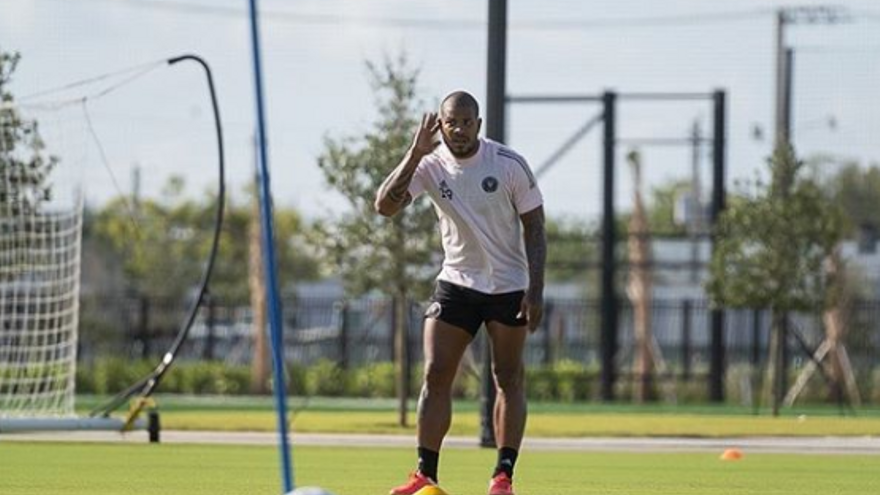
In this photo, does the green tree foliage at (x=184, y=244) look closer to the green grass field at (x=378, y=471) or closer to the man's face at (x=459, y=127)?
the green grass field at (x=378, y=471)

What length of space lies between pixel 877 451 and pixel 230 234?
4142cm

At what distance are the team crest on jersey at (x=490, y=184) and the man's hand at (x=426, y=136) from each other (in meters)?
0.54

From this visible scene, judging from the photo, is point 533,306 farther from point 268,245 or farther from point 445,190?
point 268,245

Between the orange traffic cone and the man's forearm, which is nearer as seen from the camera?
the man's forearm

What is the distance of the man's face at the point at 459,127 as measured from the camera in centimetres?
1234

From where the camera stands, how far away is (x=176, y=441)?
2275 cm

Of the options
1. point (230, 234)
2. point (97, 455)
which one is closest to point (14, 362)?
point (97, 455)

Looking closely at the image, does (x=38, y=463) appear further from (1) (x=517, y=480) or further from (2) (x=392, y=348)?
(2) (x=392, y=348)

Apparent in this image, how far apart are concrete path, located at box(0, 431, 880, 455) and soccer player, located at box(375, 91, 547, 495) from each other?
903 cm

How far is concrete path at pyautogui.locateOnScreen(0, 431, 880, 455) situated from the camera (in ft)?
73.9

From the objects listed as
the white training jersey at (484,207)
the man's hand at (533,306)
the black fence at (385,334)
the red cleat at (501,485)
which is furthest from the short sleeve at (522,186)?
the black fence at (385,334)

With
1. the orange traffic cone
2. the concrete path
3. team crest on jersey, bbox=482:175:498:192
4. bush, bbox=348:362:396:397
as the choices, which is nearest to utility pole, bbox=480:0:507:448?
the concrete path

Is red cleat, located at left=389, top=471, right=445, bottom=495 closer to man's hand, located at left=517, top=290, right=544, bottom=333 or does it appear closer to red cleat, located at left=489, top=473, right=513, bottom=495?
red cleat, located at left=489, top=473, right=513, bottom=495

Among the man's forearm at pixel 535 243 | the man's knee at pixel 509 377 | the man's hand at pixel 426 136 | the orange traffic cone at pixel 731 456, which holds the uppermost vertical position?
the man's hand at pixel 426 136
